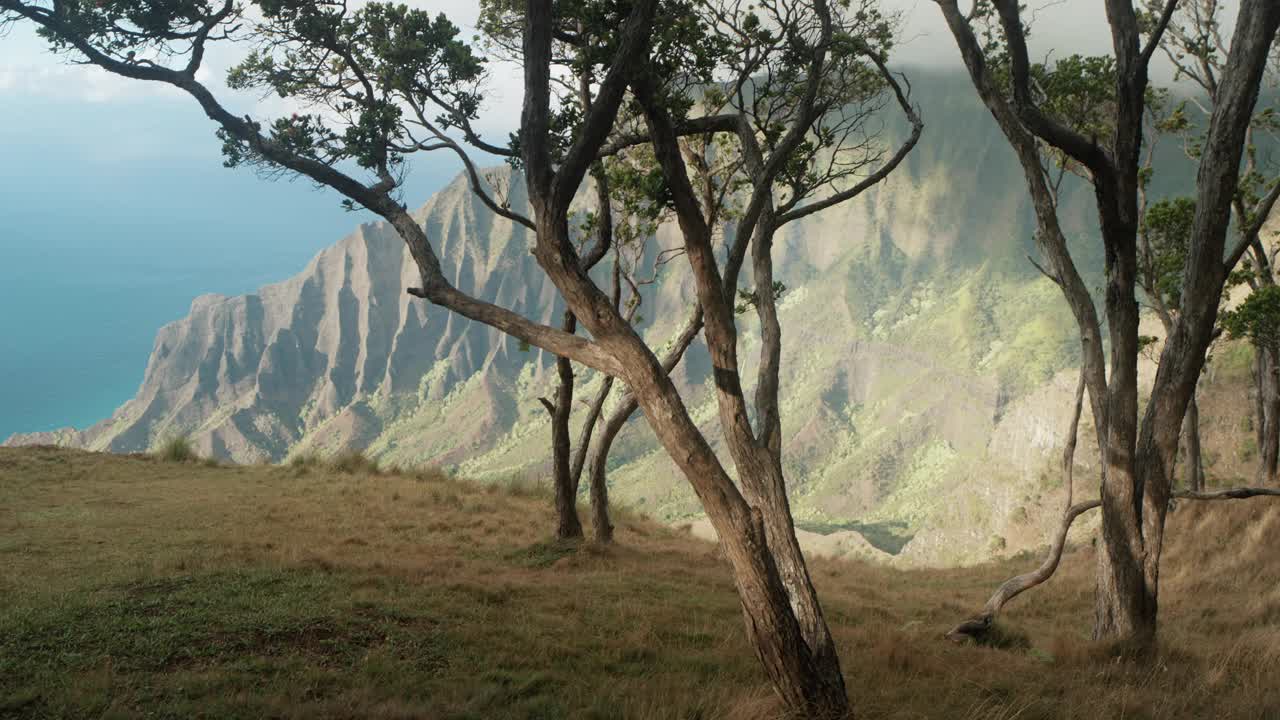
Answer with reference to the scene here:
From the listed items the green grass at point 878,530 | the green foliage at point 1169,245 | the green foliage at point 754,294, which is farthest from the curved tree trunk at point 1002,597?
the green grass at point 878,530

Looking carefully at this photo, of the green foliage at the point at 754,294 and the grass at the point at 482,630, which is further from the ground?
the green foliage at the point at 754,294

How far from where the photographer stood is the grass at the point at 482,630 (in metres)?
5.45

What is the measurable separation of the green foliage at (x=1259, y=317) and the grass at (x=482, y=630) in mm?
3523

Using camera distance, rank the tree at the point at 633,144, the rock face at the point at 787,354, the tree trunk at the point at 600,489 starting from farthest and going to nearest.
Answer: the rock face at the point at 787,354 → the tree trunk at the point at 600,489 → the tree at the point at 633,144

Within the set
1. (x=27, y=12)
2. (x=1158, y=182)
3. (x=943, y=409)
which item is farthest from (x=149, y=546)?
(x=1158, y=182)

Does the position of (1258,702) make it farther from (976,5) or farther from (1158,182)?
(1158,182)

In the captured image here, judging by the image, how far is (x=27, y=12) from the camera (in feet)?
27.5

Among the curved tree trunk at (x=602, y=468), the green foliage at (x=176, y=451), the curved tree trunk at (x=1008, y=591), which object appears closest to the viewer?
the curved tree trunk at (x=1008, y=591)

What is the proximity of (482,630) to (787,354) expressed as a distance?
417ft

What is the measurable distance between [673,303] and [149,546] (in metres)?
142

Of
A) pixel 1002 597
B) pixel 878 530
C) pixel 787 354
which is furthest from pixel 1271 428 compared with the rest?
pixel 787 354

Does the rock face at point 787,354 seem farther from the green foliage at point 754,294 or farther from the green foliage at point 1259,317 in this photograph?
the green foliage at point 754,294

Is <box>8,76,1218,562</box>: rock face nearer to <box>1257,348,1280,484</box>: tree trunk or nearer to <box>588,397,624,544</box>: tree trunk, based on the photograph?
<box>1257,348,1280,484</box>: tree trunk

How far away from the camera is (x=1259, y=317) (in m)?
14.7
